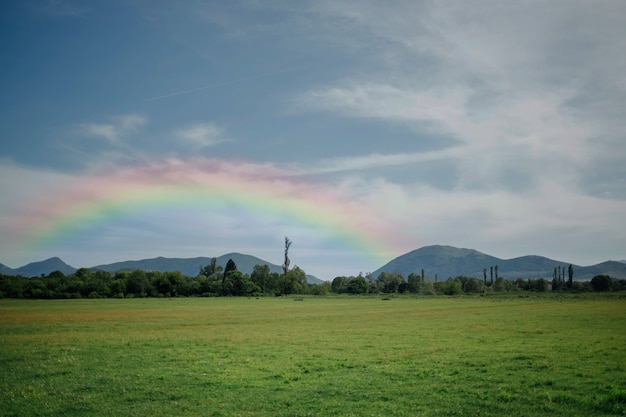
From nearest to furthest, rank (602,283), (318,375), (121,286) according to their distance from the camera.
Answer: (318,375)
(121,286)
(602,283)

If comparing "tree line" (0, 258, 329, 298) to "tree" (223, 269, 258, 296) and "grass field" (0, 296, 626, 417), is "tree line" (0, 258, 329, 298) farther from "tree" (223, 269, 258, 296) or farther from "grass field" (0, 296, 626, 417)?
"grass field" (0, 296, 626, 417)

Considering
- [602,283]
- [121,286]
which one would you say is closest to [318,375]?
[121,286]

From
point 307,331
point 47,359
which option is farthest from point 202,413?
point 307,331

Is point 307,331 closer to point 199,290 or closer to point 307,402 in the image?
point 307,402

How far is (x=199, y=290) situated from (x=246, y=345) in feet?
523

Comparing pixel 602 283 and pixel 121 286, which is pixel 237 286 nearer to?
pixel 121 286

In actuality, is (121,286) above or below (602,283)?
below

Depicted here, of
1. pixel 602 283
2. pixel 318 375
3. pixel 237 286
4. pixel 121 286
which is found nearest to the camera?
pixel 318 375

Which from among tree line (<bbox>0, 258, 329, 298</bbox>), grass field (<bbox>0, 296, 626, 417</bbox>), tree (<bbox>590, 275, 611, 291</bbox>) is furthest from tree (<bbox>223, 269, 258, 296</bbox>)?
tree (<bbox>590, 275, 611, 291</bbox>)

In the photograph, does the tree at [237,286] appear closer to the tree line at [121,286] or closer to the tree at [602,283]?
the tree line at [121,286]

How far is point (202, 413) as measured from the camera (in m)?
16.6

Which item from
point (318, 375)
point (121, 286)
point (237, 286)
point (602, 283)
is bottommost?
point (237, 286)

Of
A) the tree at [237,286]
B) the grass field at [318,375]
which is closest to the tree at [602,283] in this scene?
the tree at [237,286]

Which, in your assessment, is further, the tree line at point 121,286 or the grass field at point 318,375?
the tree line at point 121,286
